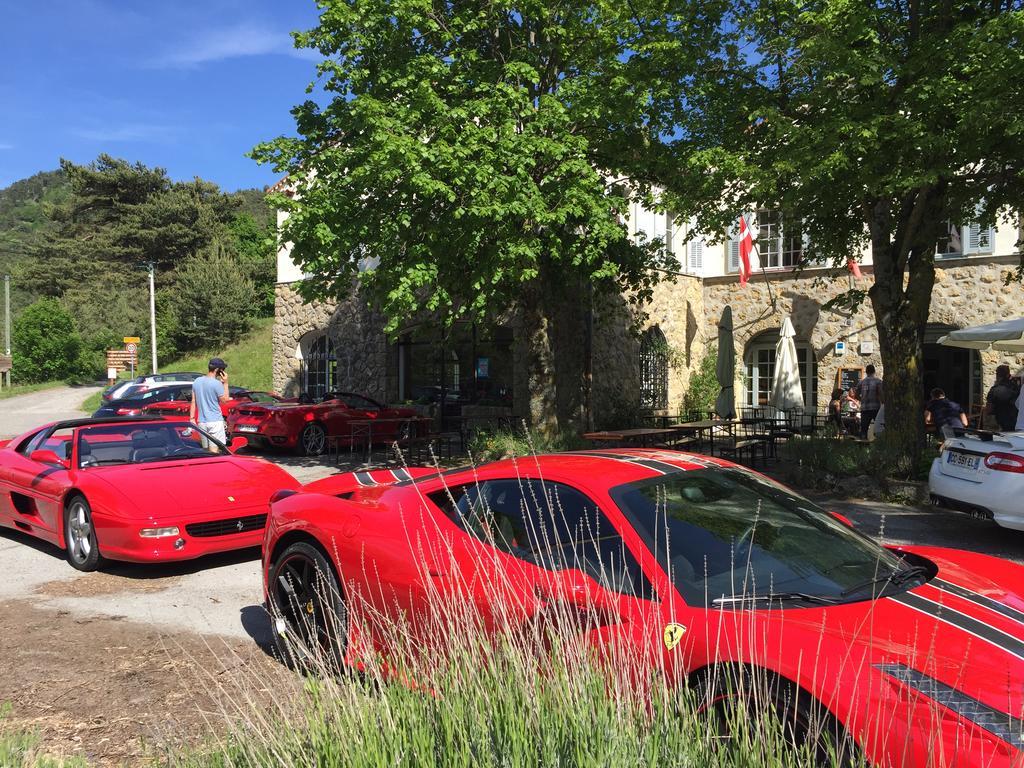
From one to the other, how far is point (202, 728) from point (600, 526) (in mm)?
1968

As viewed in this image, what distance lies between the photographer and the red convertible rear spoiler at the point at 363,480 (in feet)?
15.5

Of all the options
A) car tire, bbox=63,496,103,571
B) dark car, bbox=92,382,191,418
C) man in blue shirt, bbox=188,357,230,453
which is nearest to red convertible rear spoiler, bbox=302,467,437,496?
car tire, bbox=63,496,103,571

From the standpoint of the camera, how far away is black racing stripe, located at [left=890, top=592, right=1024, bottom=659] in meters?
2.73

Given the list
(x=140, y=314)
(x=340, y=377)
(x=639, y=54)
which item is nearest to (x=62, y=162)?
(x=140, y=314)

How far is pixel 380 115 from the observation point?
11.0 meters

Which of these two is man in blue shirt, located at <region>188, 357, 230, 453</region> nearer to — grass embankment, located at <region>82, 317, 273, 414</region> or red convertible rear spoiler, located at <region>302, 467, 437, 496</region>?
red convertible rear spoiler, located at <region>302, 467, 437, 496</region>

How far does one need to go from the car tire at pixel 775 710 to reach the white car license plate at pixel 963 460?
600 cm

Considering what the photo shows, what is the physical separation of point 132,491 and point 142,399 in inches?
482

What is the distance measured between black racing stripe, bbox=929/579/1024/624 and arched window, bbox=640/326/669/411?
57.1 ft

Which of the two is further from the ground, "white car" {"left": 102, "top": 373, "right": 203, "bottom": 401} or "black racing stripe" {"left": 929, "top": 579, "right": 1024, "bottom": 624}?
"white car" {"left": 102, "top": 373, "right": 203, "bottom": 401}

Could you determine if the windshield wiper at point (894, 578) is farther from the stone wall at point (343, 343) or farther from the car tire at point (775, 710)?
the stone wall at point (343, 343)

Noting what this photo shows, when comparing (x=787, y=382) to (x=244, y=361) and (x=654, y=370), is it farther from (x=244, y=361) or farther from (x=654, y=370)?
(x=244, y=361)

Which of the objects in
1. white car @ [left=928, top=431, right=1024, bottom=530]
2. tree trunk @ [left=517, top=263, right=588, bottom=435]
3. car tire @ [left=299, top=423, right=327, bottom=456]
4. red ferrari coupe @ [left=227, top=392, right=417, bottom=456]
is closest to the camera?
white car @ [left=928, top=431, right=1024, bottom=530]

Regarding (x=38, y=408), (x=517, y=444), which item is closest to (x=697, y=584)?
Result: (x=517, y=444)
